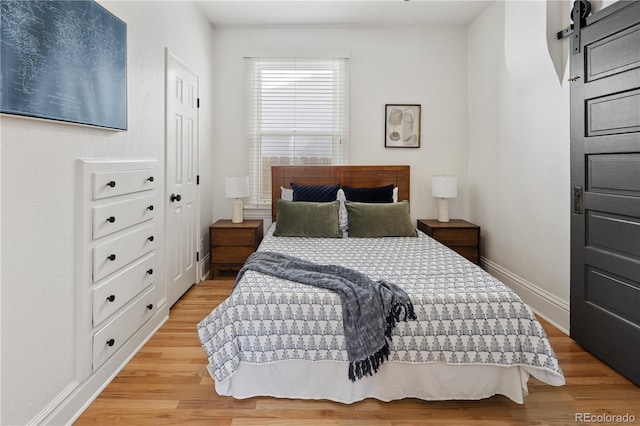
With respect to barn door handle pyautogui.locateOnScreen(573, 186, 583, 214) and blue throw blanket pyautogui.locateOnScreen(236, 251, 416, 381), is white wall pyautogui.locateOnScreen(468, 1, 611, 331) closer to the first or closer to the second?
barn door handle pyautogui.locateOnScreen(573, 186, 583, 214)

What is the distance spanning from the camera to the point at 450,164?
15.1ft

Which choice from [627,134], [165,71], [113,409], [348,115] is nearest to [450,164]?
[348,115]

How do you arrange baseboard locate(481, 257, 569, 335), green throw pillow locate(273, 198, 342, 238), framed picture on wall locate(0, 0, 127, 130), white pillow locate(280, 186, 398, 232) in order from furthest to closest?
white pillow locate(280, 186, 398, 232) → green throw pillow locate(273, 198, 342, 238) → baseboard locate(481, 257, 569, 335) → framed picture on wall locate(0, 0, 127, 130)

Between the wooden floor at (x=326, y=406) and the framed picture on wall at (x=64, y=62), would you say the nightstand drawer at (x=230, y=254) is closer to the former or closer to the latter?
the wooden floor at (x=326, y=406)

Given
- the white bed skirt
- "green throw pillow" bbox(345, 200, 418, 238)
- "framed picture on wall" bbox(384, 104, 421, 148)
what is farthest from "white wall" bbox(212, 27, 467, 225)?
the white bed skirt

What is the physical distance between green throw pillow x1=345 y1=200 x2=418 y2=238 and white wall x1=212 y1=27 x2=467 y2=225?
0.99 m

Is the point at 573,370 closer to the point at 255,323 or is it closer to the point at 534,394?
the point at 534,394

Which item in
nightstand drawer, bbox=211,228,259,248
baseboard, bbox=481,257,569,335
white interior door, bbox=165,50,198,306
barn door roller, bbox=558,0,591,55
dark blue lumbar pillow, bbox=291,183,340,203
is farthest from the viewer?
nightstand drawer, bbox=211,228,259,248

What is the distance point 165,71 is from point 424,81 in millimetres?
2805

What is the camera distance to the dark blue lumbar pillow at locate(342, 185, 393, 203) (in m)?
4.06

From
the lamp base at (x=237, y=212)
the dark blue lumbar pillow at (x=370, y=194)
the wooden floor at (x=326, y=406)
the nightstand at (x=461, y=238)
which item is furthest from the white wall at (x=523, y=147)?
the lamp base at (x=237, y=212)

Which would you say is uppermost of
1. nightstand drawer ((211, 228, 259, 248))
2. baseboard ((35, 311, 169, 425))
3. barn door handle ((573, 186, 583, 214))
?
barn door handle ((573, 186, 583, 214))

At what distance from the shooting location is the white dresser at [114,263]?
1955 mm

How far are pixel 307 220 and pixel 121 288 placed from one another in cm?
171
